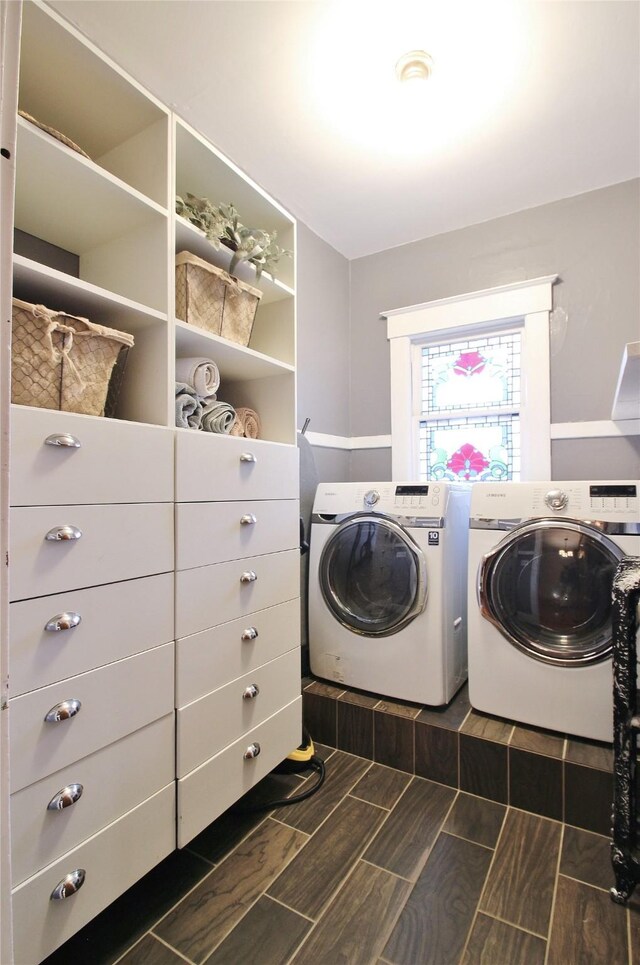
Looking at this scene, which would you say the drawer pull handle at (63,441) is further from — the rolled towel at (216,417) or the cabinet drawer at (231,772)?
the cabinet drawer at (231,772)

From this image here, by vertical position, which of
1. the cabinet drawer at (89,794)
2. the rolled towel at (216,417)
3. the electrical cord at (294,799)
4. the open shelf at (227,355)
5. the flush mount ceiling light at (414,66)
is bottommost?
the electrical cord at (294,799)

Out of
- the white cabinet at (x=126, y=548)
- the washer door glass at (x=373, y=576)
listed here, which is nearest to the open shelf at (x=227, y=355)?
the white cabinet at (x=126, y=548)

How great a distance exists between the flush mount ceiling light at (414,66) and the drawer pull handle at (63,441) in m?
1.62

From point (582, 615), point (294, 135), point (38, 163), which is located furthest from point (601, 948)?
point (294, 135)

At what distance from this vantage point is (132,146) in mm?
1372

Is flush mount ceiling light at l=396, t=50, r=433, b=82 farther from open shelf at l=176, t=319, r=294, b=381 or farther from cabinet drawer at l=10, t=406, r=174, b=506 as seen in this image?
cabinet drawer at l=10, t=406, r=174, b=506

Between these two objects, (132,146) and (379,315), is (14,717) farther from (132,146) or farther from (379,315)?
(379,315)

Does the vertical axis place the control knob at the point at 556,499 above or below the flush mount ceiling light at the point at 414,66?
below

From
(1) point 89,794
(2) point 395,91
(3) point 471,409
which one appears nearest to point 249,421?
(1) point 89,794

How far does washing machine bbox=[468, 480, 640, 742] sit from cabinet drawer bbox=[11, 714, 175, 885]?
1169 mm

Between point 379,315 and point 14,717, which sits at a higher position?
point 379,315

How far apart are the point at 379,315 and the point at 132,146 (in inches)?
68.2

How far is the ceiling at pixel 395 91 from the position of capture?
55.8 inches

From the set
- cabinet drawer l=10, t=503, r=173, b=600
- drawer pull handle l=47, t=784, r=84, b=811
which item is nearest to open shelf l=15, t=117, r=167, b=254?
cabinet drawer l=10, t=503, r=173, b=600
